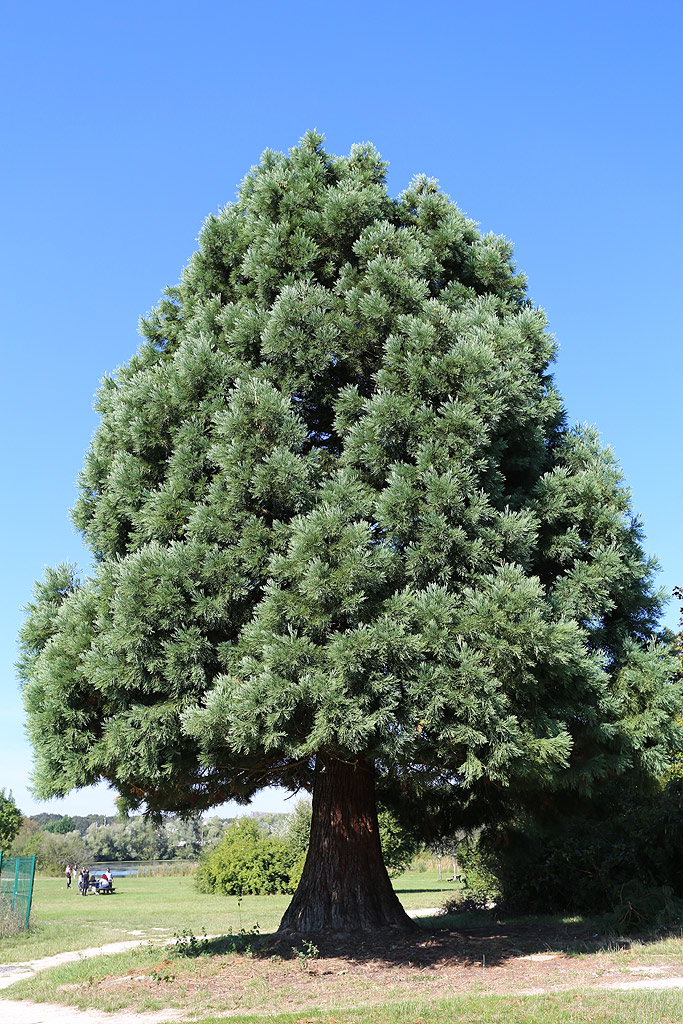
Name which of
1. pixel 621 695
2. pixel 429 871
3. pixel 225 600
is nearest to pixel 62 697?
pixel 225 600

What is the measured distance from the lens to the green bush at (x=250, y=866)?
2517 centimetres

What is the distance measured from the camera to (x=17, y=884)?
544 inches

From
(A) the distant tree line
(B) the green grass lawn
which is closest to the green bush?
(B) the green grass lawn

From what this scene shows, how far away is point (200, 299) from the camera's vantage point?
1023 centimetres

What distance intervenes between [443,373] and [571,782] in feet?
15.3

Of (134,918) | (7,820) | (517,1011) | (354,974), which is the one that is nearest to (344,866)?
(354,974)

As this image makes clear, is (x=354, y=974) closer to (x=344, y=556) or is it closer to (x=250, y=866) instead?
(x=344, y=556)

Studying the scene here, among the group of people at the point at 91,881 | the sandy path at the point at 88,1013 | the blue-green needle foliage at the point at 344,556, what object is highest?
the blue-green needle foliage at the point at 344,556

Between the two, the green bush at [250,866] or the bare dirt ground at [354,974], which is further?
the green bush at [250,866]

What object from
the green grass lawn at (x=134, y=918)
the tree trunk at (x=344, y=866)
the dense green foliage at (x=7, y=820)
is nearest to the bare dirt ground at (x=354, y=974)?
the tree trunk at (x=344, y=866)

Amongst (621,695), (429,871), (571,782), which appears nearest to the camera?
(571,782)

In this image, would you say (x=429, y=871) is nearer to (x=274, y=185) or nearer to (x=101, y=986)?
(x=101, y=986)

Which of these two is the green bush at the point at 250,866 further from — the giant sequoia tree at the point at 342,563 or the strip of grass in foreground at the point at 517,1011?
the strip of grass in foreground at the point at 517,1011

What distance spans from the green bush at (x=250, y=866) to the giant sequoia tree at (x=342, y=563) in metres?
17.2
